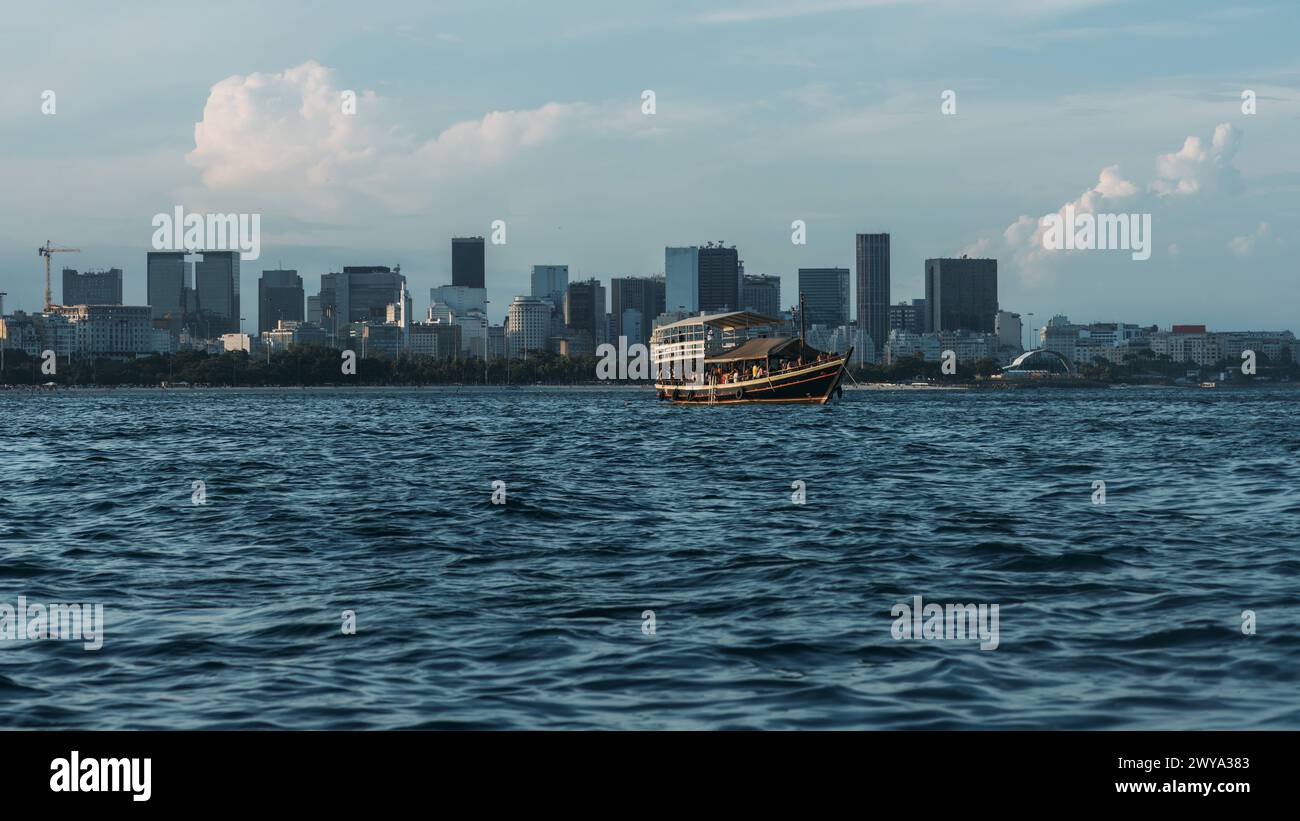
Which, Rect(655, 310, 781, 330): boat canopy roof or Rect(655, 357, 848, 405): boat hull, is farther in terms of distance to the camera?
Rect(655, 310, 781, 330): boat canopy roof

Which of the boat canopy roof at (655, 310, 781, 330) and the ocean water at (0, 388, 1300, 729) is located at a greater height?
the boat canopy roof at (655, 310, 781, 330)

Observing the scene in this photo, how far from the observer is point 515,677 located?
13859mm

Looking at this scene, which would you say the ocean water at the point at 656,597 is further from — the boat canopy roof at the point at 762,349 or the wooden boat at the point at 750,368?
the boat canopy roof at the point at 762,349

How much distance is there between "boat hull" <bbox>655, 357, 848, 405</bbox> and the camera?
12938 centimetres

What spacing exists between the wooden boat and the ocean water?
282 feet

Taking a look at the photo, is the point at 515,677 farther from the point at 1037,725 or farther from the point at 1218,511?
the point at 1218,511

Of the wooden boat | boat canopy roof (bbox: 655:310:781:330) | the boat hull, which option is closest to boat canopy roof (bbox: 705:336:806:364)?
the wooden boat

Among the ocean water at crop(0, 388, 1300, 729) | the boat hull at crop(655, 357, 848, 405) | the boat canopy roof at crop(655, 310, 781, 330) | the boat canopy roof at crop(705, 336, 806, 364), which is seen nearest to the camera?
the ocean water at crop(0, 388, 1300, 729)

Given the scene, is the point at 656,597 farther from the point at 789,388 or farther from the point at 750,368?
the point at 750,368

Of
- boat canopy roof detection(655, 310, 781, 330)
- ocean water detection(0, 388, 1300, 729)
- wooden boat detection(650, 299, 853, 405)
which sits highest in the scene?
boat canopy roof detection(655, 310, 781, 330)

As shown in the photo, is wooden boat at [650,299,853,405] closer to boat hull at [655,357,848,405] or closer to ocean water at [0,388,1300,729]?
boat hull at [655,357,848,405]

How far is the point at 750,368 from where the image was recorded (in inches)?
5502

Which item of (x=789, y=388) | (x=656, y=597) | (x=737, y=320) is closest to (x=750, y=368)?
(x=789, y=388)
